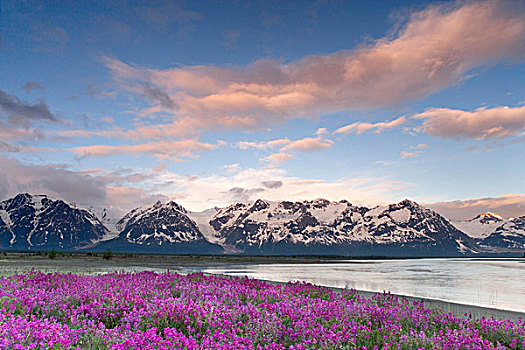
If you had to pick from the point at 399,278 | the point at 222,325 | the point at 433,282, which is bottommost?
the point at 399,278

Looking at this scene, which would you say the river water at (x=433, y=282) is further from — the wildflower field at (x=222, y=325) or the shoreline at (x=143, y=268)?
the wildflower field at (x=222, y=325)

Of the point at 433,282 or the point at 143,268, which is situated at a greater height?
the point at 143,268

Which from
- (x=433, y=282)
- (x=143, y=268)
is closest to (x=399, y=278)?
(x=433, y=282)

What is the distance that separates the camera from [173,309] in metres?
11.1

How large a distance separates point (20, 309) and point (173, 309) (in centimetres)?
487

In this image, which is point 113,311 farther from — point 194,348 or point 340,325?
point 340,325

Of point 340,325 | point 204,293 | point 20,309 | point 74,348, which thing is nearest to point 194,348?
point 74,348

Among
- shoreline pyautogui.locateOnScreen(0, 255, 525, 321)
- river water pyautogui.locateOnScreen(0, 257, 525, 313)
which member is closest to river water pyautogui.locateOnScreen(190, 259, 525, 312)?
river water pyautogui.locateOnScreen(0, 257, 525, 313)

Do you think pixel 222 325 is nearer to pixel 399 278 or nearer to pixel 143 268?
pixel 143 268

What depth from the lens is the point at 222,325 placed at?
33.9 feet

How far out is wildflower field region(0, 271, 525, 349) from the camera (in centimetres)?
821

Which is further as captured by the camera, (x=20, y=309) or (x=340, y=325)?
(x=20, y=309)

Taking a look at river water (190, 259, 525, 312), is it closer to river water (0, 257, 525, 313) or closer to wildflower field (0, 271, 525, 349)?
river water (0, 257, 525, 313)

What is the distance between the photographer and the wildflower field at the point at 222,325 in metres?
8.21
